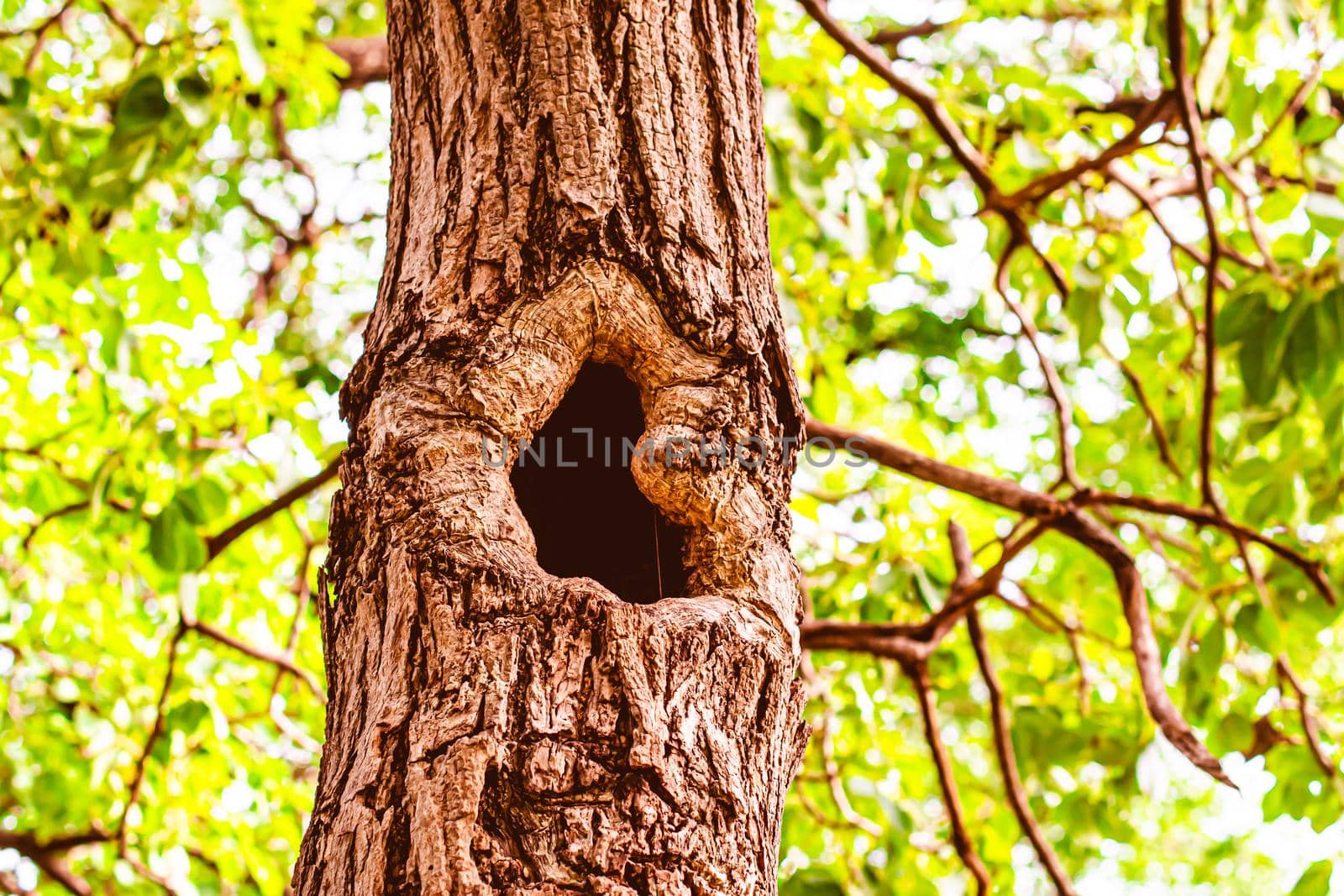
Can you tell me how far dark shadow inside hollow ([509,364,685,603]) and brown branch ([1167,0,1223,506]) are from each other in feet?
5.26

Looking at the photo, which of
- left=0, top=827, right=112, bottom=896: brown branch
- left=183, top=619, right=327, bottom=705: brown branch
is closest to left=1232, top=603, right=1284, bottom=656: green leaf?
left=183, top=619, right=327, bottom=705: brown branch

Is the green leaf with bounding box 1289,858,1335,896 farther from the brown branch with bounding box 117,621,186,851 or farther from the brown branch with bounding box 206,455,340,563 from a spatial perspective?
the brown branch with bounding box 117,621,186,851

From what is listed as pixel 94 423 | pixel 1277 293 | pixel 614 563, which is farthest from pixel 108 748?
pixel 1277 293

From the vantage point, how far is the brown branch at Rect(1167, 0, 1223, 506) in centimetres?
239

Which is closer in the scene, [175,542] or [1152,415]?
[175,542]

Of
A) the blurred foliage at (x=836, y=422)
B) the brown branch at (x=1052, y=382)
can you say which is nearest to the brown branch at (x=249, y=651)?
the blurred foliage at (x=836, y=422)

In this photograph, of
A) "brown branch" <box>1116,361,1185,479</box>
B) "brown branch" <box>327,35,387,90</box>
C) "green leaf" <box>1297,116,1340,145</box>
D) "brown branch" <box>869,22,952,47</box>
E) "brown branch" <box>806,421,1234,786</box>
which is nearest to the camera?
"brown branch" <box>806,421,1234,786</box>

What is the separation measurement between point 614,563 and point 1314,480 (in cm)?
264

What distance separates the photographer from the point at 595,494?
1687 millimetres

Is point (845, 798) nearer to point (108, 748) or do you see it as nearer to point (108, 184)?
point (108, 748)

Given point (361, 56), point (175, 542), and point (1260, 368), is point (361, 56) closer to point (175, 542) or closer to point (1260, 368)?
point (175, 542)

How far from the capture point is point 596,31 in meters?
1.45

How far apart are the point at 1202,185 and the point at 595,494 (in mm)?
1715

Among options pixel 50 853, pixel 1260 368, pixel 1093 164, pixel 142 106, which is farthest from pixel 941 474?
pixel 50 853
